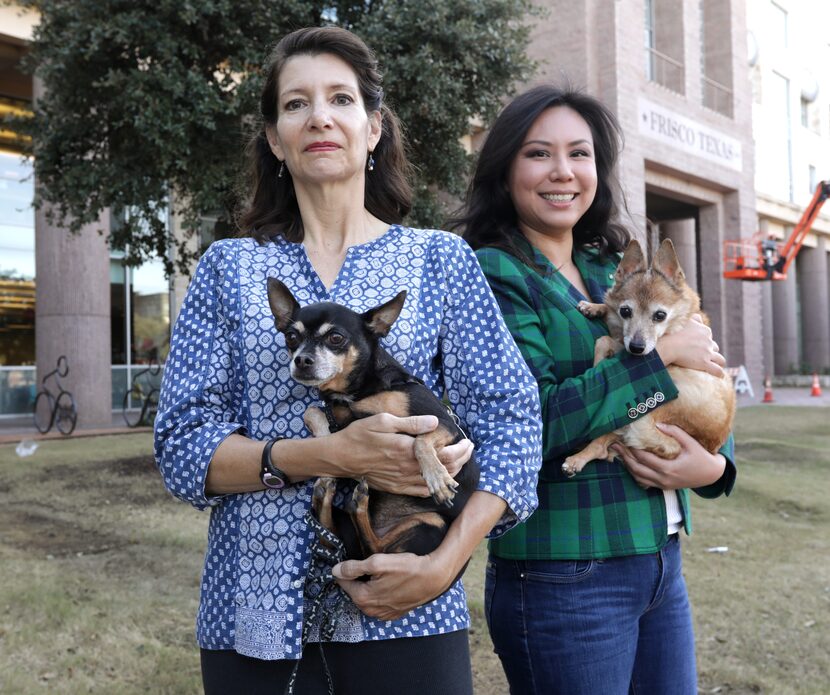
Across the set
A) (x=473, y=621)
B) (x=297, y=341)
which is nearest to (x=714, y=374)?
(x=297, y=341)

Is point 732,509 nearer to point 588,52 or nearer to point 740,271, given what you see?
point 588,52

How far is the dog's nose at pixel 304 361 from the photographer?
186 centimetres

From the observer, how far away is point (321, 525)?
1.81 metres

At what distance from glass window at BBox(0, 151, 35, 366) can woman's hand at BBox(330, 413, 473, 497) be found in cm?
1902

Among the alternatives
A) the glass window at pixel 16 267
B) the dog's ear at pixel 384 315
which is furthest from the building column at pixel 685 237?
the dog's ear at pixel 384 315

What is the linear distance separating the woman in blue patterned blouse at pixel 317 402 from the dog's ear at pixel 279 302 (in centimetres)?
4

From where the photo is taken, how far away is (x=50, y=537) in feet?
23.8

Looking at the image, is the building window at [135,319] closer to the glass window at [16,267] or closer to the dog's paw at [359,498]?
the glass window at [16,267]

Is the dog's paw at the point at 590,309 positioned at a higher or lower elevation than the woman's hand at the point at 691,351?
higher

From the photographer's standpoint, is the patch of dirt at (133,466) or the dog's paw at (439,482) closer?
the dog's paw at (439,482)

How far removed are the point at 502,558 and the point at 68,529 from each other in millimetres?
6513

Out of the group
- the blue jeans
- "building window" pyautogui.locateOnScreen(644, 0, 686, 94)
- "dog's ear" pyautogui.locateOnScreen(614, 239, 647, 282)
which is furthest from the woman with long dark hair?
"building window" pyautogui.locateOnScreen(644, 0, 686, 94)

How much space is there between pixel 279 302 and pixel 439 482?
0.62m

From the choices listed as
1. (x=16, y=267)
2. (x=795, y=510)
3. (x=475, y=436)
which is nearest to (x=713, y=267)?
(x=795, y=510)
